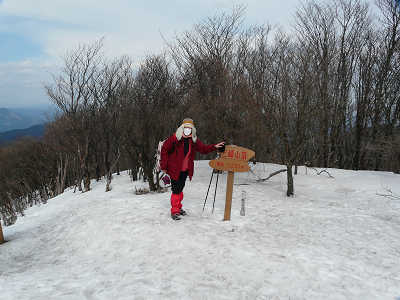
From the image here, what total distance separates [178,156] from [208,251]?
1.82m

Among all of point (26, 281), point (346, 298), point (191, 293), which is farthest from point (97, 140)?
point (346, 298)

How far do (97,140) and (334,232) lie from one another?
1182 centimetres

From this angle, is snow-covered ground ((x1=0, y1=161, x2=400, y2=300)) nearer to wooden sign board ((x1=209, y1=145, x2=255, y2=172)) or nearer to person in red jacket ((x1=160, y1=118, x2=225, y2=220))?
person in red jacket ((x1=160, y1=118, x2=225, y2=220))

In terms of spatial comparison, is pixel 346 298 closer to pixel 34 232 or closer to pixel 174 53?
pixel 34 232

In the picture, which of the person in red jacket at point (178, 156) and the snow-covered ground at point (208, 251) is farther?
the person in red jacket at point (178, 156)

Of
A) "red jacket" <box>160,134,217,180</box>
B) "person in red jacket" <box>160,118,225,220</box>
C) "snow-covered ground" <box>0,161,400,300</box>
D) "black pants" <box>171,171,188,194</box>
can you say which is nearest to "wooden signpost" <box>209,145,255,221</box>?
"person in red jacket" <box>160,118,225,220</box>

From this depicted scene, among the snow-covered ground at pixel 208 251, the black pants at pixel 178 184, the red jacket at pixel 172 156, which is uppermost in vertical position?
the red jacket at pixel 172 156

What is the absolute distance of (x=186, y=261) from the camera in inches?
141

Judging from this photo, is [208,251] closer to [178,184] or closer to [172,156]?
[178,184]

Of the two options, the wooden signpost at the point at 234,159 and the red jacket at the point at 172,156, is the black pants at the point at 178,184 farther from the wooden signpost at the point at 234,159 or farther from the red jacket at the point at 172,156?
the wooden signpost at the point at 234,159

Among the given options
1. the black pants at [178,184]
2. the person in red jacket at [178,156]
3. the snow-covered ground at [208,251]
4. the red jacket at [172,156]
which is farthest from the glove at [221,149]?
the snow-covered ground at [208,251]

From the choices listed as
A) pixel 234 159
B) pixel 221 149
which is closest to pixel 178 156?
pixel 221 149

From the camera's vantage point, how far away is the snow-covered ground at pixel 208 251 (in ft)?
9.53

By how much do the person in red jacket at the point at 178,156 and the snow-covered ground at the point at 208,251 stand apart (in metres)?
0.58
